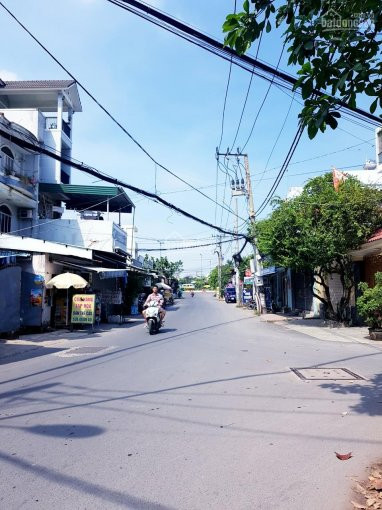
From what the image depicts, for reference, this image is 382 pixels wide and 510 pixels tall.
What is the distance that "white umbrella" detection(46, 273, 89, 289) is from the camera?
635 inches

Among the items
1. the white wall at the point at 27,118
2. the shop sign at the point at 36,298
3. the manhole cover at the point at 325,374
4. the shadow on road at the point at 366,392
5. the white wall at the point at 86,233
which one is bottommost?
the shadow on road at the point at 366,392

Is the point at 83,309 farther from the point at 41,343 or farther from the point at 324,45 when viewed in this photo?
the point at 324,45

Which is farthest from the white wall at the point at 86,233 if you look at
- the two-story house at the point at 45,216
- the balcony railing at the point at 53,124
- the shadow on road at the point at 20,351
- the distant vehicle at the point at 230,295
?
the distant vehicle at the point at 230,295

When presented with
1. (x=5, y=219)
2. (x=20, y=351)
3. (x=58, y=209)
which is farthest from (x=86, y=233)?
(x=20, y=351)

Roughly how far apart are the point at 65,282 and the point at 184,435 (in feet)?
40.3

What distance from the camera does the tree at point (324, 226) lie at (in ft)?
53.1

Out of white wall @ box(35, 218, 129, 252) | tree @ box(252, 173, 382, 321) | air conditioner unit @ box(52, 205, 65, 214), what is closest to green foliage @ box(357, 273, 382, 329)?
tree @ box(252, 173, 382, 321)

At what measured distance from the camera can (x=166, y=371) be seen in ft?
27.7

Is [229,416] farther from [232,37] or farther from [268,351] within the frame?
[268,351]

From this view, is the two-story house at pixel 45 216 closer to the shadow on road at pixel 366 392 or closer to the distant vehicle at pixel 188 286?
the shadow on road at pixel 366 392

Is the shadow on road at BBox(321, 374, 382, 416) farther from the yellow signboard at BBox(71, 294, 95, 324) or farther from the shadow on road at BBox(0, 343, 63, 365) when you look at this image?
the yellow signboard at BBox(71, 294, 95, 324)

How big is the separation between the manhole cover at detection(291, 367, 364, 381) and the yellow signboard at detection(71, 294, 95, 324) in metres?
10.0

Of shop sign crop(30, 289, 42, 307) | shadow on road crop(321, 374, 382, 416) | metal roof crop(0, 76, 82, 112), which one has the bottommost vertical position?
shadow on road crop(321, 374, 382, 416)

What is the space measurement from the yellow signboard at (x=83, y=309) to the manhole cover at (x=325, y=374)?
395 inches
